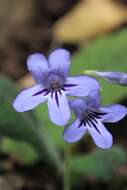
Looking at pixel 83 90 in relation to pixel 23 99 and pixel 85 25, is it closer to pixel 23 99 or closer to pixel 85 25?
pixel 23 99

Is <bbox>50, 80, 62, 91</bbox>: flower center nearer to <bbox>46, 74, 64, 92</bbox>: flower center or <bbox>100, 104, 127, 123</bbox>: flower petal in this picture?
<bbox>46, 74, 64, 92</bbox>: flower center

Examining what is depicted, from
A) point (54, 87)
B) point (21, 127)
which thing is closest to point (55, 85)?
point (54, 87)

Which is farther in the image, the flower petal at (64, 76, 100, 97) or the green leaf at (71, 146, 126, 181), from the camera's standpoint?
the green leaf at (71, 146, 126, 181)

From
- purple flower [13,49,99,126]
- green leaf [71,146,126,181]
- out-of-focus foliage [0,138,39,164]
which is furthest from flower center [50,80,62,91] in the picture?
out-of-focus foliage [0,138,39,164]

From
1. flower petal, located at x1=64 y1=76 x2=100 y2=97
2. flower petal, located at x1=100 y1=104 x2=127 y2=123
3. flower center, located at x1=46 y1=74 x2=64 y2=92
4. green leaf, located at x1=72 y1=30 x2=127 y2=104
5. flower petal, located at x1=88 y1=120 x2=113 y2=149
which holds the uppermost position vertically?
green leaf, located at x1=72 y1=30 x2=127 y2=104

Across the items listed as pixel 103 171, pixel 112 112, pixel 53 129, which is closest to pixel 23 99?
pixel 112 112

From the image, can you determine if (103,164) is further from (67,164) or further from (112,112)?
(112,112)
